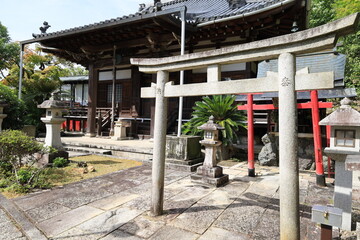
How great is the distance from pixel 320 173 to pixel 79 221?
4924 mm

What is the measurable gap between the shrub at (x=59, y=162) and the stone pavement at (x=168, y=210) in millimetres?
1758

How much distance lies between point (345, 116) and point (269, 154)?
12.9 ft

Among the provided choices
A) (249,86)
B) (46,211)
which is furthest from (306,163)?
(46,211)

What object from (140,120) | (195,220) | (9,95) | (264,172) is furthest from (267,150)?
(9,95)

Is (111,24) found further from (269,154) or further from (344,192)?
(344,192)

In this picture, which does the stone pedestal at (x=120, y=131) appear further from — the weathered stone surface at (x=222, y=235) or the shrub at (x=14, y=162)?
the weathered stone surface at (x=222, y=235)

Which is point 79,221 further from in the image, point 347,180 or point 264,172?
point 264,172

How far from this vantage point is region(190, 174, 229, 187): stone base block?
4677 millimetres

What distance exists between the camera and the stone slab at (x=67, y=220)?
2.76 meters

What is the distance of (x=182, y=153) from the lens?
20.9ft

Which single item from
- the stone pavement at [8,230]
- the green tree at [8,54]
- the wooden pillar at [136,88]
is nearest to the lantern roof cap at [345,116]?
the stone pavement at [8,230]

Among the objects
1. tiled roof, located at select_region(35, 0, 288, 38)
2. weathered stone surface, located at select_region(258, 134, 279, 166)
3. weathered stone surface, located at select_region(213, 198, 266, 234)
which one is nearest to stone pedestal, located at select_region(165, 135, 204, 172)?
weathered stone surface, located at select_region(258, 134, 279, 166)

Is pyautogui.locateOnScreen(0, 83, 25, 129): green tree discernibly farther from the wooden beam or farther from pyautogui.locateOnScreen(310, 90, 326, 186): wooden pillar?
pyautogui.locateOnScreen(310, 90, 326, 186): wooden pillar

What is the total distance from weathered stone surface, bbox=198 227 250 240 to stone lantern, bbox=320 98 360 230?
144 centimetres
